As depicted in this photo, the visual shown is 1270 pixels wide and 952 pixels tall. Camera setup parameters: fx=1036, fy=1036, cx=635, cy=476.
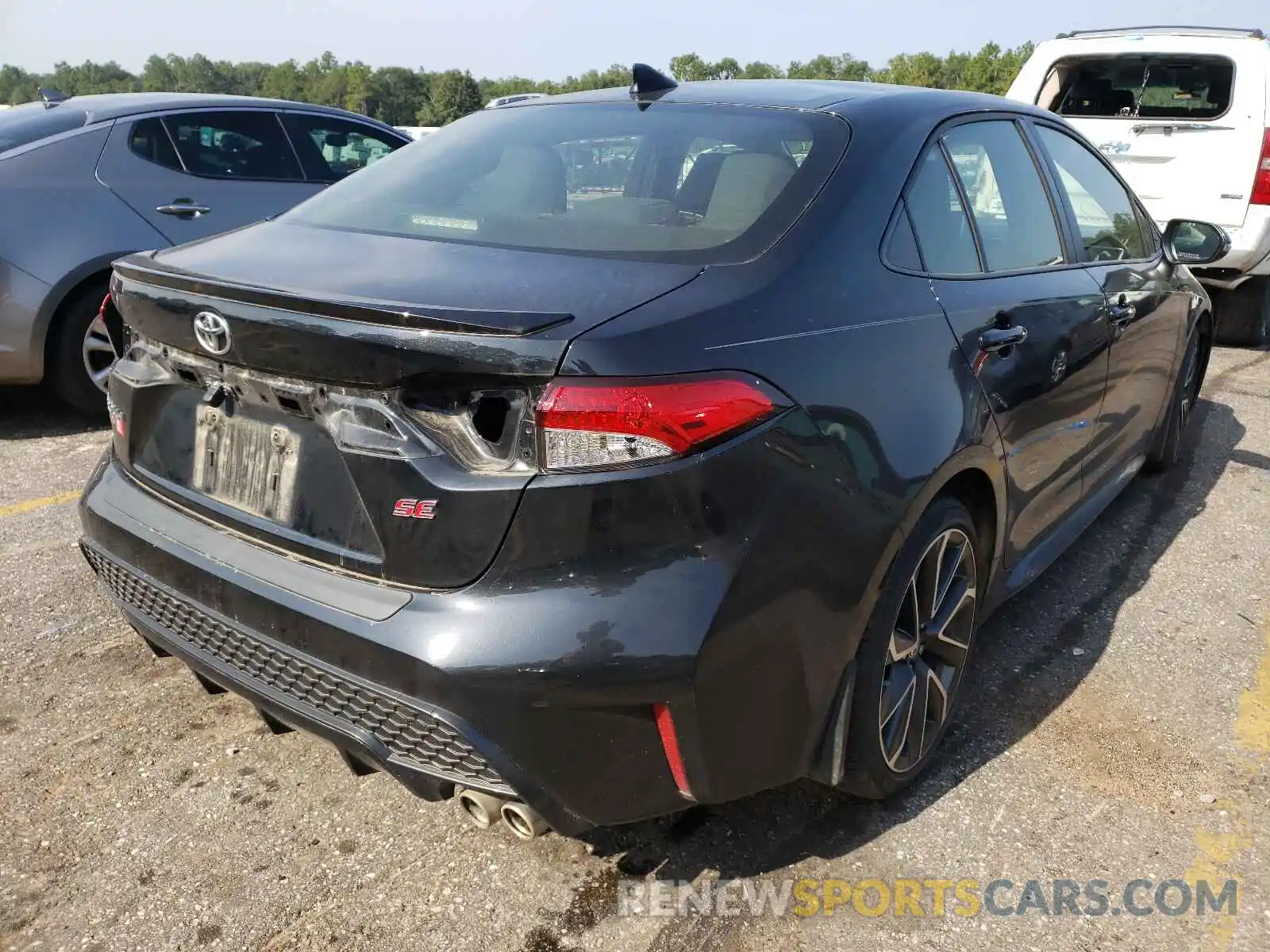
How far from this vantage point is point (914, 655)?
240 cm

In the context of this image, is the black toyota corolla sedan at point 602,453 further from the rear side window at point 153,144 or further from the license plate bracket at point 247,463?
the rear side window at point 153,144

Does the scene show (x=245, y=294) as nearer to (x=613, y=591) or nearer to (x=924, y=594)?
(x=613, y=591)

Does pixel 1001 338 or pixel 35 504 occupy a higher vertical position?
pixel 1001 338

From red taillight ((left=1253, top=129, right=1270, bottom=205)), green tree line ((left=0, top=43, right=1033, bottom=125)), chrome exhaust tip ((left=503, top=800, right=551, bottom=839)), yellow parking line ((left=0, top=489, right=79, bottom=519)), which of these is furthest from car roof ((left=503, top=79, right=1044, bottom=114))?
green tree line ((left=0, top=43, right=1033, bottom=125))

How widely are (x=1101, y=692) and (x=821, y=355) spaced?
65.3 inches

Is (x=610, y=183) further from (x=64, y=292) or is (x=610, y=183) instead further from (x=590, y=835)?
(x=64, y=292)

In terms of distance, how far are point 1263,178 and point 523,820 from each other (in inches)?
278

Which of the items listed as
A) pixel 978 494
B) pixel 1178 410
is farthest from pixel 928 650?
pixel 1178 410

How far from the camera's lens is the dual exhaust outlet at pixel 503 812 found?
1.82 meters

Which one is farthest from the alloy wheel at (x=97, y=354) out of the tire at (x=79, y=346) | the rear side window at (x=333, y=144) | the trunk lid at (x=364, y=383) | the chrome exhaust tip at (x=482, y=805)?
the chrome exhaust tip at (x=482, y=805)

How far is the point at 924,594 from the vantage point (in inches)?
92.7

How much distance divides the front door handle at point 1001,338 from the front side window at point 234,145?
14.8 feet

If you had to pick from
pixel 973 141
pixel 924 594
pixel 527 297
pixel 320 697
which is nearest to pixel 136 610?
pixel 320 697

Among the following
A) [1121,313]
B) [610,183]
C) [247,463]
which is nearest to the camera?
[247,463]
